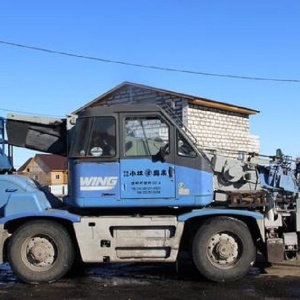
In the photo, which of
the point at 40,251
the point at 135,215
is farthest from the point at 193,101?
the point at 40,251

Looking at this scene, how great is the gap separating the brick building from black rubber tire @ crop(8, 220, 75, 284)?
1340 cm

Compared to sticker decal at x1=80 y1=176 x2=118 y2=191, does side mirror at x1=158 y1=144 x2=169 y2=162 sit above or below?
above

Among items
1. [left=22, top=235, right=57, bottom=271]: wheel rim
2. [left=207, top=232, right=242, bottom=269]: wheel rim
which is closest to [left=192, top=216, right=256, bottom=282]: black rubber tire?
[left=207, top=232, right=242, bottom=269]: wheel rim

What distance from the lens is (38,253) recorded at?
941 centimetres

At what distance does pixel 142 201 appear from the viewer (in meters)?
9.35

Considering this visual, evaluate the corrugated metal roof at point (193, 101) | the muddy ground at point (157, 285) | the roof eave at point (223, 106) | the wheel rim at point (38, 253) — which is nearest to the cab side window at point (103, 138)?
the wheel rim at point (38, 253)

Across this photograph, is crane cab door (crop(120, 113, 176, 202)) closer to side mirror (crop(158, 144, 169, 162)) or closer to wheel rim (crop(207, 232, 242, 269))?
side mirror (crop(158, 144, 169, 162))

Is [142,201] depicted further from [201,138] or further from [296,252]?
[201,138]

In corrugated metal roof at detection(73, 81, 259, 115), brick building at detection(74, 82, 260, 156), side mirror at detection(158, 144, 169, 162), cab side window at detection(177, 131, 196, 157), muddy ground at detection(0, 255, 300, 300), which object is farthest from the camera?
brick building at detection(74, 82, 260, 156)

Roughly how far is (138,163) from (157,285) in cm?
205

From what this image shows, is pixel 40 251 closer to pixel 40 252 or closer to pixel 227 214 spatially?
pixel 40 252

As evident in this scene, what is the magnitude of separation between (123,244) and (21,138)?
Result: 2.98 metres

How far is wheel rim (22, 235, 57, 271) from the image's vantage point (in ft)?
30.9

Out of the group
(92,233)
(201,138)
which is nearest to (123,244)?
(92,233)
